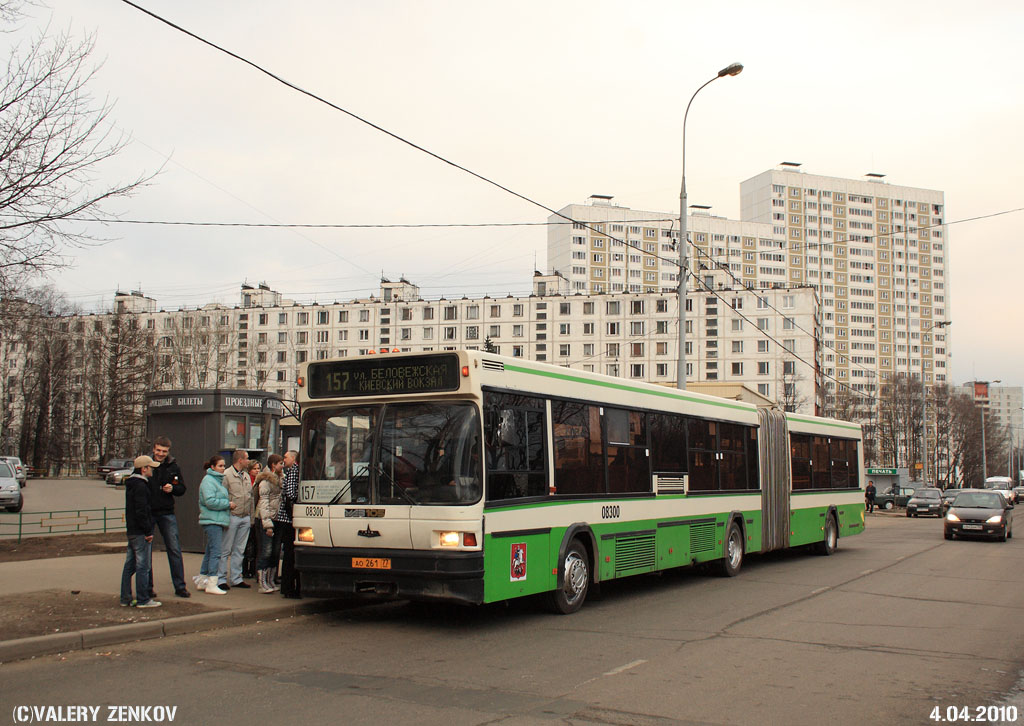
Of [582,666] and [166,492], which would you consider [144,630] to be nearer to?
[166,492]

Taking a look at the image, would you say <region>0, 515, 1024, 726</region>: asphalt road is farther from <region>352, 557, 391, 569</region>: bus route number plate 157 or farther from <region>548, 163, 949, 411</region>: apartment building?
<region>548, 163, 949, 411</region>: apartment building

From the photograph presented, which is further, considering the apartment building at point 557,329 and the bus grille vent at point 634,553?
the apartment building at point 557,329

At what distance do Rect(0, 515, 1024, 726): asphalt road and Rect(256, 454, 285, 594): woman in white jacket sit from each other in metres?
1.44

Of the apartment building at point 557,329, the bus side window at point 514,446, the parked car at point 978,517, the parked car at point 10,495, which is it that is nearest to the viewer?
the bus side window at point 514,446

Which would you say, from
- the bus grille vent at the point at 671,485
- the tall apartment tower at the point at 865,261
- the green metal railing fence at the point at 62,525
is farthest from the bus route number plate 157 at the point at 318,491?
the tall apartment tower at the point at 865,261

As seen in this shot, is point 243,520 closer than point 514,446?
No

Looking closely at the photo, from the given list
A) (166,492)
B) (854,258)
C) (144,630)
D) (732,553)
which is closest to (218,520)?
(166,492)

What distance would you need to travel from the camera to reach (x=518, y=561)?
33.3 feet

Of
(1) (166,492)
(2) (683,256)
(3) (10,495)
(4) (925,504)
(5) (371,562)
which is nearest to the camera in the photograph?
(5) (371,562)

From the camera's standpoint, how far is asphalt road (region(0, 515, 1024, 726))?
6.55 metres

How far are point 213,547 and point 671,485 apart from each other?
6564 millimetres

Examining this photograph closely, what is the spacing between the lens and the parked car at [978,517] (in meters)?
26.6

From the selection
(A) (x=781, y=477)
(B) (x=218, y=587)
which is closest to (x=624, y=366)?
Answer: (A) (x=781, y=477)

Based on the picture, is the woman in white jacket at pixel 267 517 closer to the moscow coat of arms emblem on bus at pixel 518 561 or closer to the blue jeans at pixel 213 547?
the blue jeans at pixel 213 547
